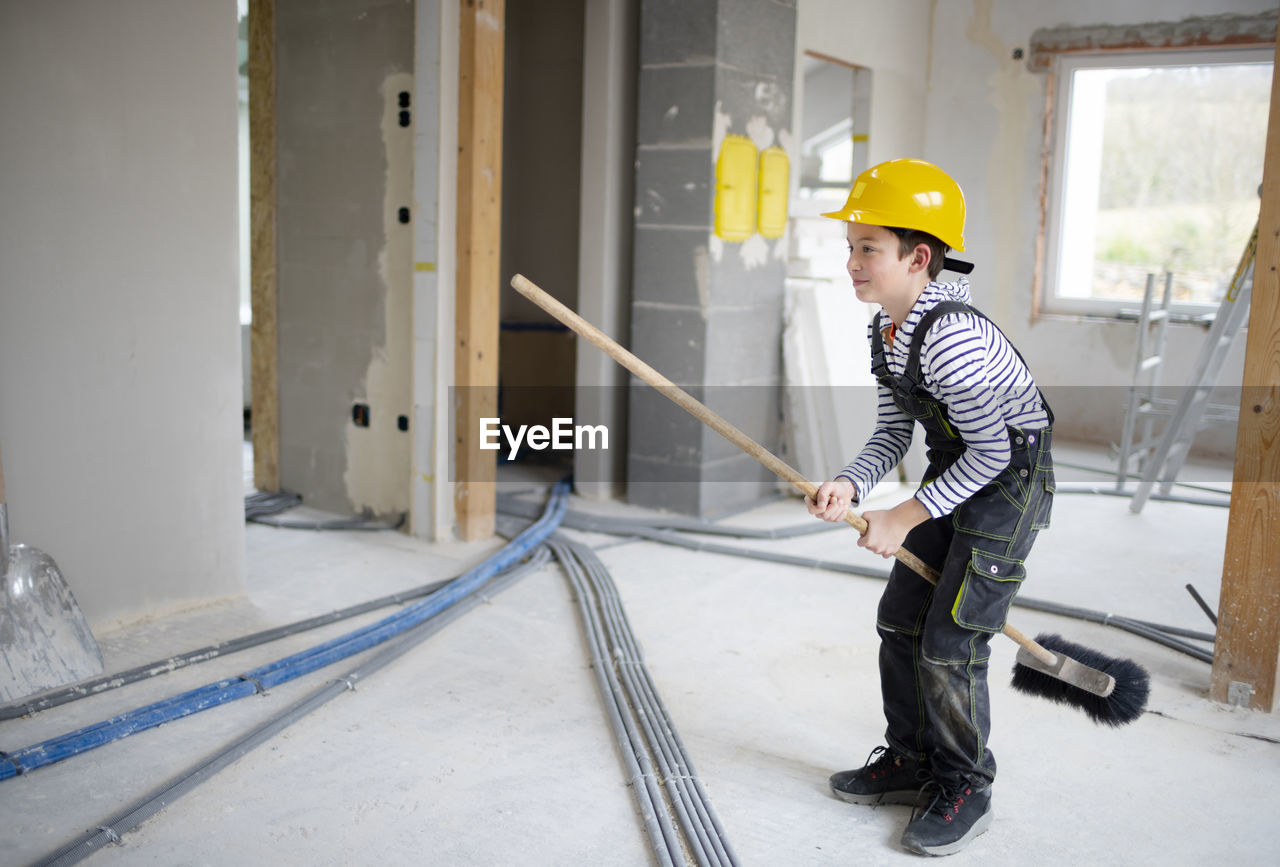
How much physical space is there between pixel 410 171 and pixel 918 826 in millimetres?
3179

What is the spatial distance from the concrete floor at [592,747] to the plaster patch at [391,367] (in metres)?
0.66

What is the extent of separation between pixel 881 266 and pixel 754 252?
10.1 feet

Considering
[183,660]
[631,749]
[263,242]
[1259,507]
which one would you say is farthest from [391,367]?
[1259,507]

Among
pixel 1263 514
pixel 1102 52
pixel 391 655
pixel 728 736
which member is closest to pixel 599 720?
pixel 728 736

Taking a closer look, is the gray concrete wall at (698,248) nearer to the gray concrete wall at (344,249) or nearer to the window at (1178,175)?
the gray concrete wall at (344,249)

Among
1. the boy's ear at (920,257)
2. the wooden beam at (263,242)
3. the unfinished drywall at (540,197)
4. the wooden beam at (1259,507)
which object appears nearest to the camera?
the boy's ear at (920,257)

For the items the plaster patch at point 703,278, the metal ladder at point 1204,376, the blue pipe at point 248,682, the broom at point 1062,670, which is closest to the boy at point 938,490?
the broom at point 1062,670

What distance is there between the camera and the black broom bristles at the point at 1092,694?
2424 mm

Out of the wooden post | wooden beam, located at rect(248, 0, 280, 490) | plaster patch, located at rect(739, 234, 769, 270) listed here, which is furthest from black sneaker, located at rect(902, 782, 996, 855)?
wooden beam, located at rect(248, 0, 280, 490)

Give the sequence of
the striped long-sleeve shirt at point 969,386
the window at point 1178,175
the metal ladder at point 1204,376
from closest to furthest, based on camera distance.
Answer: the striped long-sleeve shirt at point 969,386
the metal ladder at point 1204,376
the window at point 1178,175

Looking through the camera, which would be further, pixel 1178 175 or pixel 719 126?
pixel 1178 175

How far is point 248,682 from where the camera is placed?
2939 mm

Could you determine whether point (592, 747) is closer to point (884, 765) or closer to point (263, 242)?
point (884, 765)

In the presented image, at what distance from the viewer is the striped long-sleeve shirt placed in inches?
79.1
